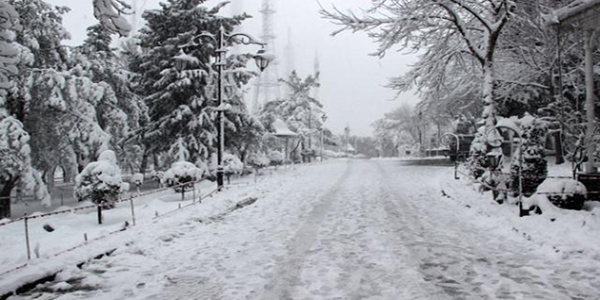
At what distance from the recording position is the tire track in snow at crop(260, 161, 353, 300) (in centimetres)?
524

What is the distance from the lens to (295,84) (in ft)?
184

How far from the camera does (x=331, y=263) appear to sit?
646 centimetres

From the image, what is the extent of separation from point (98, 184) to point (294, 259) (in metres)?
8.46

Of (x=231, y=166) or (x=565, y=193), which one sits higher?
(x=231, y=166)

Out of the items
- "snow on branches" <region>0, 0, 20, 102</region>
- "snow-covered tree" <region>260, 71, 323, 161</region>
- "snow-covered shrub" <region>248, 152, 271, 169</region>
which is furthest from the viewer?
"snow-covered tree" <region>260, 71, 323, 161</region>

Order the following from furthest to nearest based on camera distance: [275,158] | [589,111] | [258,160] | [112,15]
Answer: [275,158], [258,160], [589,111], [112,15]

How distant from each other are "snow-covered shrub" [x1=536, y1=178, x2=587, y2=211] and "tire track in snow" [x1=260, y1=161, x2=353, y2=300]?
498cm

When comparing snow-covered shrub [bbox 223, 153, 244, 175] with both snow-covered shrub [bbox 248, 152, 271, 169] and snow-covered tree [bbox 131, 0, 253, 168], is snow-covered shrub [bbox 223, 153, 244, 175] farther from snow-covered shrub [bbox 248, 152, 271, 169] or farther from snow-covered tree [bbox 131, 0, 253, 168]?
snow-covered shrub [bbox 248, 152, 271, 169]

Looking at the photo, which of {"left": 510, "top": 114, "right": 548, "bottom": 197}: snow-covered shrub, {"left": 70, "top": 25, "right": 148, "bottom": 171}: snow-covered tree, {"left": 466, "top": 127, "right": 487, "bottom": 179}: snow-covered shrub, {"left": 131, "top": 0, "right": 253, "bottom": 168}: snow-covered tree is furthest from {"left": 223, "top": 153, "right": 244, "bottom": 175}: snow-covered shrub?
{"left": 510, "top": 114, "right": 548, "bottom": 197}: snow-covered shrub

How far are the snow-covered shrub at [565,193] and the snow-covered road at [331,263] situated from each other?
1438mm

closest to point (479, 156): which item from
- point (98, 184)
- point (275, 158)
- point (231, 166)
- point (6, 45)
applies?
point (231, 166)

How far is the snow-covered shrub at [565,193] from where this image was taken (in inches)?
335

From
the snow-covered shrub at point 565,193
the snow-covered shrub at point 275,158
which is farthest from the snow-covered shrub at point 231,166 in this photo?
the snow-covered shrub at point 565,193

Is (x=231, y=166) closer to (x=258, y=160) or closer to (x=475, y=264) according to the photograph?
(x=258, y=160)
